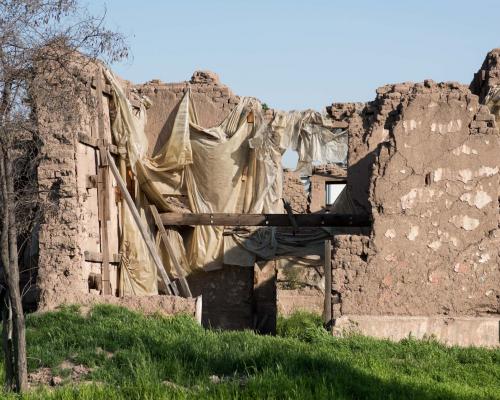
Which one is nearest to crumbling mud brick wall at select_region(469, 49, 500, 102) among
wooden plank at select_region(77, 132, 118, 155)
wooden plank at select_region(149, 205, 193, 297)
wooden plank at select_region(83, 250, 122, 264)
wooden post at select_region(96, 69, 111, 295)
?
wooden plank at select_region(149, 205, 193, 297)

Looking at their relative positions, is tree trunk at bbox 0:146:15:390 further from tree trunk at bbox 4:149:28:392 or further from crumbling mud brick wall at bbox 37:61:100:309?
crumbling mud brick wall at bbox 37:61:100:309

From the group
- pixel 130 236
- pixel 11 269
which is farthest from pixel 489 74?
Result: pixel 11 269

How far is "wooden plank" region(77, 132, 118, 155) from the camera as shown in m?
13.1

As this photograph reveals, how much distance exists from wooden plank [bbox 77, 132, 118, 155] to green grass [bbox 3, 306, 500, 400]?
2280 millimetres

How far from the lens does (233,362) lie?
993 cm

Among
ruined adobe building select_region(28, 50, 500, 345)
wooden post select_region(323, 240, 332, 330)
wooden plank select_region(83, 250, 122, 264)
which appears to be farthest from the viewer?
wooden plank select_region(83, 250, 122, 264)

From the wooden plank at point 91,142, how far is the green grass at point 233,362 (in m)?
2.28

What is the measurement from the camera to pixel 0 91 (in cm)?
862

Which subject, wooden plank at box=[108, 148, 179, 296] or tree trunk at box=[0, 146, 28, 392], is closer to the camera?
tree trunk at box=[0, 146, 28, 392]

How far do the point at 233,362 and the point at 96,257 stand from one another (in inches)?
160

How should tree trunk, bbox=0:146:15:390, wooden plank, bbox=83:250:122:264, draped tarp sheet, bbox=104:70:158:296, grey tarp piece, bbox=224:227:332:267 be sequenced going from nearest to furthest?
tree trunk, bbox=0:146:15:390, wooden plank, bbox=83:250:122:264, draped tarp sheet, bbox=104:70:158:296, grey tarp piece, bbox=224:227:332:267

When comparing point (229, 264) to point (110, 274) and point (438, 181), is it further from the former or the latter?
point (438, 181)

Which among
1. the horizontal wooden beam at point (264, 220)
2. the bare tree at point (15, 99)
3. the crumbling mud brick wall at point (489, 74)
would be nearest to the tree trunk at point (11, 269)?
the bare tree at point (15, 99)

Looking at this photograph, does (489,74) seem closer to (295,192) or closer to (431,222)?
(431,222)
